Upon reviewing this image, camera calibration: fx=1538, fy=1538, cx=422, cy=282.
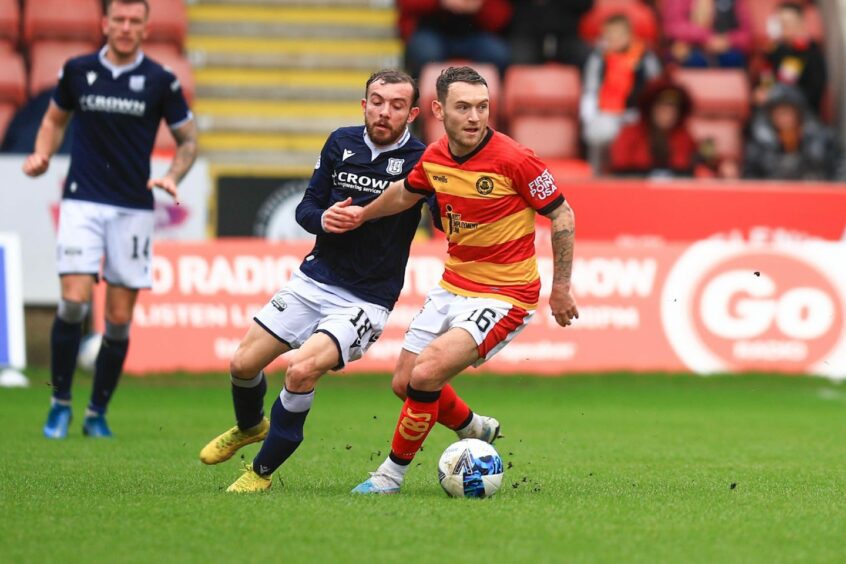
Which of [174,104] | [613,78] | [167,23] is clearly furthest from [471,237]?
[167,23]

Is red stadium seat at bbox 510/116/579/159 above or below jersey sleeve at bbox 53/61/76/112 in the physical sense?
below

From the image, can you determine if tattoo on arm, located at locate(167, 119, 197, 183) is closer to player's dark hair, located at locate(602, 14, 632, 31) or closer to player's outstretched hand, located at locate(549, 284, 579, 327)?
player's outstretched hand, located at locate(549, 284, 579, 327)

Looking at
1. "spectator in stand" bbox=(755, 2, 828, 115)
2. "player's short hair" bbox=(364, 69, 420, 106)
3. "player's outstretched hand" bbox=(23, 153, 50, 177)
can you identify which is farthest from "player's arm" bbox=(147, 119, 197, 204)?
"spectator in stand" bbox=(755, 2, 828, 115)

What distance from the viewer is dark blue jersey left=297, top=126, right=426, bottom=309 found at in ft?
24.0

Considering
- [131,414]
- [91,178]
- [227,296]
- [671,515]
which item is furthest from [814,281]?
[671,515]

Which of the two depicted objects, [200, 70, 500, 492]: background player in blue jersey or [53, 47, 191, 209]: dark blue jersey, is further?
[53, 47, 191, 209]: dark blue jersey

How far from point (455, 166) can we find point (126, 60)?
327 centimetres

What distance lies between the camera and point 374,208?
7078mm

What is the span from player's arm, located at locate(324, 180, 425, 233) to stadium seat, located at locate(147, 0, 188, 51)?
1080 cm

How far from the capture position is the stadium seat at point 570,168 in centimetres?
1620

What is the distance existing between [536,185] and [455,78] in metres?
0.61

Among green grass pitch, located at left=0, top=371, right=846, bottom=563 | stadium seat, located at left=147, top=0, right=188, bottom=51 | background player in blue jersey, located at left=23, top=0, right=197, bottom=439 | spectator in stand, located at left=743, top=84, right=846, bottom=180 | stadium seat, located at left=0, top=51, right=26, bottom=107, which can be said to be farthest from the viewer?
stadium seat, located at left=147, top=0, right=188, bottom=51

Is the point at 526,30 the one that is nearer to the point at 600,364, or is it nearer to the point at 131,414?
the point at 600,364

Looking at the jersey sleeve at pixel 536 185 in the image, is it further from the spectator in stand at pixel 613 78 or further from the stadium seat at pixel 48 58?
the stadium seat at pixel 48 58
